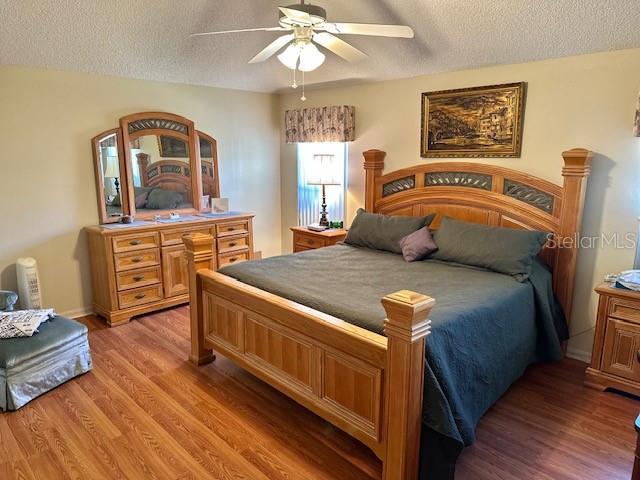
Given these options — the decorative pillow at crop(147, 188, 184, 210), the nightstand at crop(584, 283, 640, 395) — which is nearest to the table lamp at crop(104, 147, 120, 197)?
the decorative pillow at crop(147, 188, 184, 210)

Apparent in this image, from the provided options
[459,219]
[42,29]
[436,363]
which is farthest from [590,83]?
[42,29]

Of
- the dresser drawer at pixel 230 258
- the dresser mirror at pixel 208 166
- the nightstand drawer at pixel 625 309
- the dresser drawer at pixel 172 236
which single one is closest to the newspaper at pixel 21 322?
→ the dresser drawer at pixel 172 236

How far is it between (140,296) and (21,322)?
122 centimetres

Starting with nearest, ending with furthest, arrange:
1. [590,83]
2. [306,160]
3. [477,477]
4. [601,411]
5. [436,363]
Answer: [436,363]
[477,477]
[601,411]
[590,83]
[306,160]

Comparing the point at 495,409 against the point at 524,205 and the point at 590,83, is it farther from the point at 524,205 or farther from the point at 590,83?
the point at 590,83

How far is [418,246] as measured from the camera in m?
3.44

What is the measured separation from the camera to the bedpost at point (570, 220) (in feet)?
9.98

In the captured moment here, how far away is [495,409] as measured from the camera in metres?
2.67

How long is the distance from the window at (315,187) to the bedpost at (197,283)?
6.33 ft

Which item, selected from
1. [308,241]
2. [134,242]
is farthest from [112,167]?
[308,241]

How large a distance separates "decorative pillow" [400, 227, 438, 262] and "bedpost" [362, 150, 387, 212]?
3.26 ft

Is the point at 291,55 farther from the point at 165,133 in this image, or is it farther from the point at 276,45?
the point at 165,133

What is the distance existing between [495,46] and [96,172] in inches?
141

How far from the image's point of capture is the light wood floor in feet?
7.06
